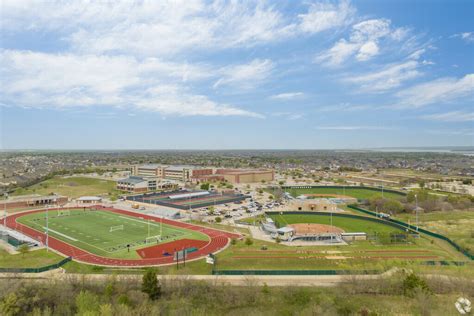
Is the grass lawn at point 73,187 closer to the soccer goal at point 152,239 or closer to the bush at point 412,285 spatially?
the soccer goal at point 152,239

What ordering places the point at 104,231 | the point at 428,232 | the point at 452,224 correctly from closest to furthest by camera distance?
1. the point at 428,232
2. the point at 104,231
3. the point at 452,224

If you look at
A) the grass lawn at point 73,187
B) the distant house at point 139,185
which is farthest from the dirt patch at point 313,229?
the grass lawn at point 73,187

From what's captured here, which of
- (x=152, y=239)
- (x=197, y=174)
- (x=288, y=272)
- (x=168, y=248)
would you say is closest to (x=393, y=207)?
(x=288, y=272)

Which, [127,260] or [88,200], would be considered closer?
[127,260]

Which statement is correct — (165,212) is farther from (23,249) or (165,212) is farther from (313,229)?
(313,229)

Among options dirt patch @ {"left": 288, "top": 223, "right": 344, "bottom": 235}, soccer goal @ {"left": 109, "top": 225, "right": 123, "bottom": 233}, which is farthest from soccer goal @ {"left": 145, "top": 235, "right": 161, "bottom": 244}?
dirt patch @ {"left": 288, "top": 223, "right": 344, "bottom": 235}

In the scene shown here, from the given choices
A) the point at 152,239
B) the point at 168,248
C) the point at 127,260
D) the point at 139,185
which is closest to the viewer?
the point at 127,260

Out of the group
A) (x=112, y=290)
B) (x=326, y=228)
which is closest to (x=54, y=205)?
(x=112, y=290)
